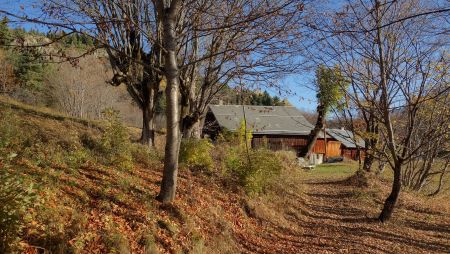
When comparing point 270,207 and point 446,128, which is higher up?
point 446,128

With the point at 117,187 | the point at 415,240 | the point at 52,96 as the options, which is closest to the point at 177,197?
the point at 117,187

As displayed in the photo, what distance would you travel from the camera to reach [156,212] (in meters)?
6.95

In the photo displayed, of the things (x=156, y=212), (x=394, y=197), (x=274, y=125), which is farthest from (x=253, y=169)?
(x=274, y=125)

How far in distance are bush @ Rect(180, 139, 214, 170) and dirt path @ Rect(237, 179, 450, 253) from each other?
278cm

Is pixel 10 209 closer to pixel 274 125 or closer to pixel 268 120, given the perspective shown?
pixel 274 125

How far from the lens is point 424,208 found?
14.2 m

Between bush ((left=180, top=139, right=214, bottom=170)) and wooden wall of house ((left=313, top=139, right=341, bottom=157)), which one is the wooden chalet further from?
bush ((left=180, top=139, right=214, bottom=170))

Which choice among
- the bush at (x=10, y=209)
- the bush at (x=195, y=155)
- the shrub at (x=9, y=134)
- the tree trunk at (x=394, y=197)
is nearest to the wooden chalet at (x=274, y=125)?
the bush at (x=195, y=155)

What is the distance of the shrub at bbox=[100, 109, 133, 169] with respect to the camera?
913 centimetres

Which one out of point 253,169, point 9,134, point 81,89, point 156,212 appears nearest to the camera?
point 156,212

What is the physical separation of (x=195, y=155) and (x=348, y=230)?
4872 mm

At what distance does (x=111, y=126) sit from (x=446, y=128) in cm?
1264

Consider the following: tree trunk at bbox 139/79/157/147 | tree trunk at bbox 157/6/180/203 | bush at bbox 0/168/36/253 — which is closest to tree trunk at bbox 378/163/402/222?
tree trunk at bbox 157/6/180/203

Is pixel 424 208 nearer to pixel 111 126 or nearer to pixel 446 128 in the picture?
pixel 446 128
